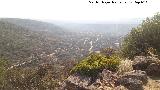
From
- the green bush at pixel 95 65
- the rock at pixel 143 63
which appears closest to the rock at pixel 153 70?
the rock at pixel 143 63

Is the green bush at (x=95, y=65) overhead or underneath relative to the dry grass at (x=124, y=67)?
overhead

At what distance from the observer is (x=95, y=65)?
79.3 ft

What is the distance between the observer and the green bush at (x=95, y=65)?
77.6 feet

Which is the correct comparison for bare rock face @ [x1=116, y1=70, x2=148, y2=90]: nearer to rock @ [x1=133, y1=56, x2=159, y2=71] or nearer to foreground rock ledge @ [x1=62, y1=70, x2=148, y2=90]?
foreground rock ledge @ [x1=62, y1=70, x2=148, y2=90]

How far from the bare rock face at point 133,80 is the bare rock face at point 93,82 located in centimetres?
65

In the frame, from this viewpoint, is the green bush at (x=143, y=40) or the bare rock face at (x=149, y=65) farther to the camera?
the green bush at (x=143, y=40)

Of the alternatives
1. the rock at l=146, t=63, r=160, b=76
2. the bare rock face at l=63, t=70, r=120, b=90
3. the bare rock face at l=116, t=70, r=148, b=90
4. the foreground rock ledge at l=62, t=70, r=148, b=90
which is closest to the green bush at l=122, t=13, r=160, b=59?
the rock at l=146, t=63, r=160, b=76

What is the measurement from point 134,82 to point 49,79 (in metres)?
53.9

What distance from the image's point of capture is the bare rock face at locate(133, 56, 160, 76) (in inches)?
1028

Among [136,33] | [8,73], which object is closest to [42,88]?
[8,73]

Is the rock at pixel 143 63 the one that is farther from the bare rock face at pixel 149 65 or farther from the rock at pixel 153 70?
the rock at pixel 153 70

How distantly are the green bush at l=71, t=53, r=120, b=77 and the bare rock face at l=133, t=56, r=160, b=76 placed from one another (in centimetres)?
256

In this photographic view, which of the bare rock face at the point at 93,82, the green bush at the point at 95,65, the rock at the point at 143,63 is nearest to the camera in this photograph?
the bare rock face at the point at 93,82

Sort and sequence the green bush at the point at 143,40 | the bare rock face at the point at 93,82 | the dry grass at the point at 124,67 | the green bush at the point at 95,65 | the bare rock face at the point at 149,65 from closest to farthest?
the bare rock face at the point at 93,82 → the green bush at the point at 95,65 → the dry grass at the point at 124,67 → the bare rock face at the point at 149,65 → the green bush at the point at 143,40
